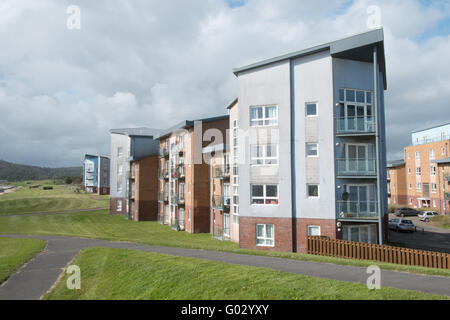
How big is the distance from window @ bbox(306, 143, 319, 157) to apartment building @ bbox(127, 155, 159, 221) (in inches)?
1038

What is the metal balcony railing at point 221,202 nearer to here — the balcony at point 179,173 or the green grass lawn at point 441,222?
the balcony at point 179,173

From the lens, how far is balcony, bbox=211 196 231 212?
83.3ft

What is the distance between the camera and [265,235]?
66.8ft

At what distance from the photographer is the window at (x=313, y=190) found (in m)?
19.5

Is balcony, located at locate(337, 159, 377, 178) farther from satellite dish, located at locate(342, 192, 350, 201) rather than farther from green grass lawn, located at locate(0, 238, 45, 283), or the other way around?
green grass lawn, located at locate(0, 238, 45, 283)

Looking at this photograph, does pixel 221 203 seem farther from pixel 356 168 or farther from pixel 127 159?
pixel 127 159

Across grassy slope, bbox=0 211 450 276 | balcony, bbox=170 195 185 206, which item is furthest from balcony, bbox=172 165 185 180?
grassy slope, bbox=0 211 450 276

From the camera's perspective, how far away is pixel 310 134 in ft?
64.5

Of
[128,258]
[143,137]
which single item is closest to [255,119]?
[128,258]

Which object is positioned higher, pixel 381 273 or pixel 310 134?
pixel 310 134

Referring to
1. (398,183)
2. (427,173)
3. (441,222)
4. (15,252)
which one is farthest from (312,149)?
(398,183)

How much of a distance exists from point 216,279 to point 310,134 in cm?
1165

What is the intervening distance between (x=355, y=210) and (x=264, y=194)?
17.0 ft
